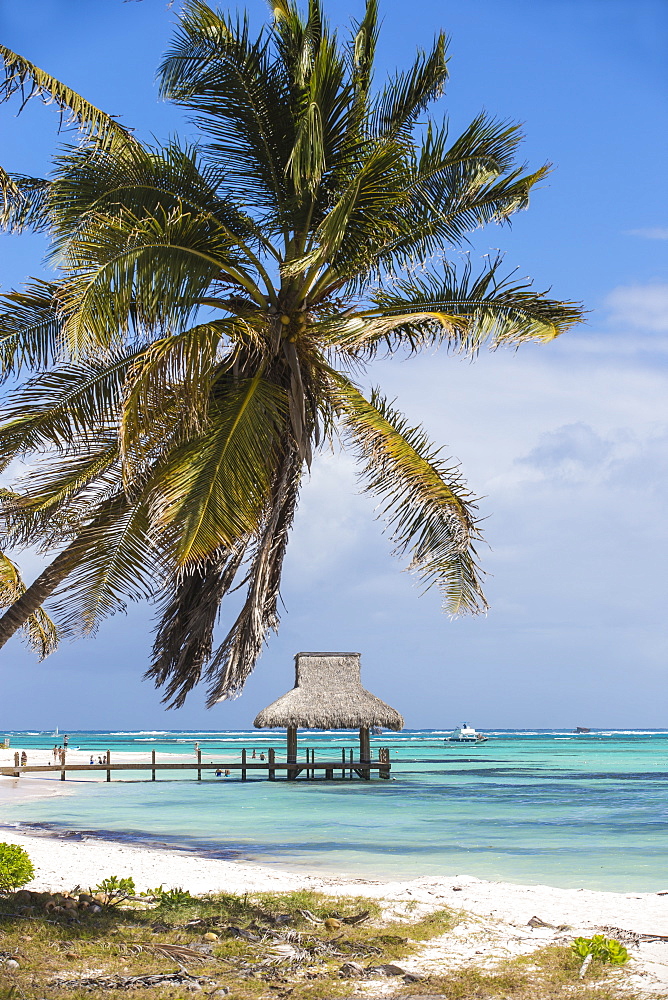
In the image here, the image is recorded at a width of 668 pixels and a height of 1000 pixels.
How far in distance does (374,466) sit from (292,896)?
15.0 feet

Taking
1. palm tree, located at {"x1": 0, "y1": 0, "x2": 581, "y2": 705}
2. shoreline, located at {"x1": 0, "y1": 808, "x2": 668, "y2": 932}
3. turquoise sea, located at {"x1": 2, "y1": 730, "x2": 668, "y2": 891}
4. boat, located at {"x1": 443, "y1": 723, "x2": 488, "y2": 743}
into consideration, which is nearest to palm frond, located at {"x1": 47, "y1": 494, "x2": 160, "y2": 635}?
palm tree, located at {"x1": 0, "y1": 0, "x2": 581, "y2": 705}

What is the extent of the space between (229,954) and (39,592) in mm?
2778

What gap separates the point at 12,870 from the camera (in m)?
7.38

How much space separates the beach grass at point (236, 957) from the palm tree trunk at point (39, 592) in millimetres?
2038

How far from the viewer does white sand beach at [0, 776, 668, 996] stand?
6543 mm

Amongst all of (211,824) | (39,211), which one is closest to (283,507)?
(39,211)

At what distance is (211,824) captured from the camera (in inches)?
788

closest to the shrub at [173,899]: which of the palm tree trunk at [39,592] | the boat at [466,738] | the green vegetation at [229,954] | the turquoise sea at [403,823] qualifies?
the green vegetation at [229,954]

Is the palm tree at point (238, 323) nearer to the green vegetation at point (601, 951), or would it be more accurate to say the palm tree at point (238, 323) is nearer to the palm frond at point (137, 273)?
the palm frond at point (137, 273)

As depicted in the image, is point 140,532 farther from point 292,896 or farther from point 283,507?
point 292,896

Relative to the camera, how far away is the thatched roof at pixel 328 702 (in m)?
27.7

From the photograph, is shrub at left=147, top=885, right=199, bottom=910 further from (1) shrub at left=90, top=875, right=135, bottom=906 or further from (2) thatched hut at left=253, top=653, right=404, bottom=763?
(2) thatched hut at left=253, top=653, right=404, bottom=763

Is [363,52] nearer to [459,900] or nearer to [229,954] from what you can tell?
[229,954]

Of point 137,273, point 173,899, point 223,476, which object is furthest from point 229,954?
point 137,273
